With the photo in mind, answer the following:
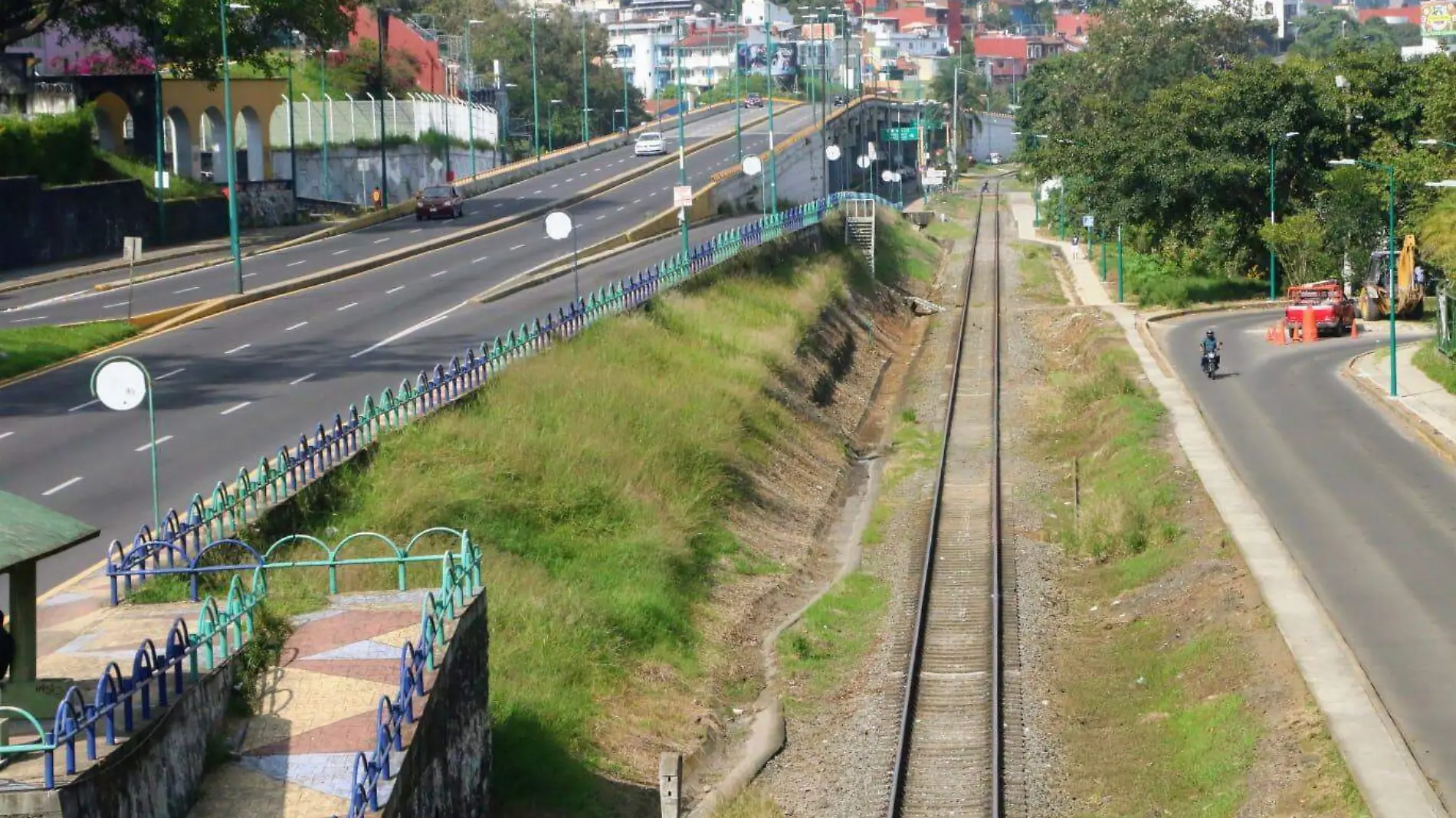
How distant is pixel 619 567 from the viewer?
26562 millimetres

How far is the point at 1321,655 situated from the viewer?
72.3ft

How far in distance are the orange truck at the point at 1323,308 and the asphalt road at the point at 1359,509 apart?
5.95 feet

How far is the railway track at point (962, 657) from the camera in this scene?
66.2 feet

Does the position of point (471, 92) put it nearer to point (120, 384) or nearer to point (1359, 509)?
point (1359, 509)

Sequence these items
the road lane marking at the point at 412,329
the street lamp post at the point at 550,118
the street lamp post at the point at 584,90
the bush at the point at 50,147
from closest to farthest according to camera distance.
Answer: the road lane marking at the point at 412,329, the bush at the point at 50,147, the street lamp post at the point at 584,90, the street lamp post at the point at 550,118

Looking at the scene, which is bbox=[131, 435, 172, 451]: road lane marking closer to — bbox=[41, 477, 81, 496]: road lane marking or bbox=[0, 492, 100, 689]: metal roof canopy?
bbox=[41, 477, 81, 496]: road lane marking

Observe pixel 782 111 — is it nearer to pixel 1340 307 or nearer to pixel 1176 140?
pixel 1176 140

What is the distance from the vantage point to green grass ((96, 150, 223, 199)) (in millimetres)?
60531

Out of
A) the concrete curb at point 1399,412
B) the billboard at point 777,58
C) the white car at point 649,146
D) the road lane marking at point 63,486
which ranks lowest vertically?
the concrete curb at point 1399,412

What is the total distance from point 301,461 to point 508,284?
80.2 ft

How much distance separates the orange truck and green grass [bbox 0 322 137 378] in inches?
1265

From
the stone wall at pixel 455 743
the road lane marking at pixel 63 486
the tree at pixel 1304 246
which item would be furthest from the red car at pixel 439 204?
the stone wall at pixel 455 743

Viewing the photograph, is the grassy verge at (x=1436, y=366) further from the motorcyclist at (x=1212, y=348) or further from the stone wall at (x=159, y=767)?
the stone wall at (x=159, y=767)

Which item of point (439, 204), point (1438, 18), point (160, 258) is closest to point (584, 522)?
point (160, 258)
